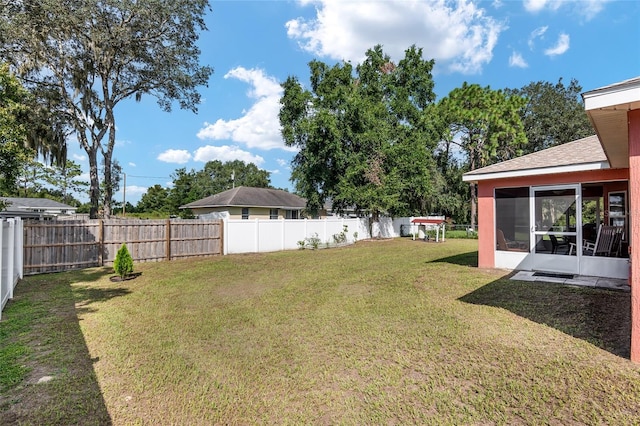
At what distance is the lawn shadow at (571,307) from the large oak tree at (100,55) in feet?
61.7

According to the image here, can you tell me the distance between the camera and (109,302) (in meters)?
6.51

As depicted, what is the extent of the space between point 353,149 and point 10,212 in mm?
22202

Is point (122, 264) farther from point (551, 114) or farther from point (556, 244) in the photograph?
point (551, 114)

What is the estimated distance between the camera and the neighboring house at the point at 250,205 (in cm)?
2512

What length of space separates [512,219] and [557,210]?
99 cm

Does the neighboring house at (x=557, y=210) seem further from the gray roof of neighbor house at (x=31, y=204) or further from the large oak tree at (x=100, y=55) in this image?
the gray roof of neighbor house at (x=31, y=204)

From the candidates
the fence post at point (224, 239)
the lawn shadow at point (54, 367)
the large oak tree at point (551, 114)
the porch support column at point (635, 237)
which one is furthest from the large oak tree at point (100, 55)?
the large oak tree at point (551, 114)

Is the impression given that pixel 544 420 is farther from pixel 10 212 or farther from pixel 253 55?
pixel 10 212

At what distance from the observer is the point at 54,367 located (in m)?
3.61

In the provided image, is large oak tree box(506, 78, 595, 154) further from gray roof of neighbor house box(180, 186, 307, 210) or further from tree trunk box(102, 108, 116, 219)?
tree trunk box(102, 108, 116, 219)

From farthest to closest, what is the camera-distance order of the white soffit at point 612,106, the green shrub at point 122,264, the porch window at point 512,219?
the green shrub at point 122,264
the porch window at point 512,219
the white soffit at point 612,106

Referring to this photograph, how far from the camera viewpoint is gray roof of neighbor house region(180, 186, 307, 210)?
82.3 feet

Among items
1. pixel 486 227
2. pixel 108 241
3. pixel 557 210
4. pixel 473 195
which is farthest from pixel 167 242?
pixel 473 195

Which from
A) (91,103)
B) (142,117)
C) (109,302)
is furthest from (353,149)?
(109,302)
